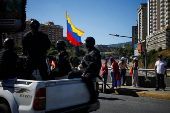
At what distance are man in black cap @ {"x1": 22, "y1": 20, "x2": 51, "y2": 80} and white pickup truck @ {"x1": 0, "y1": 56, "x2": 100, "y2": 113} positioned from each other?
0.85 m

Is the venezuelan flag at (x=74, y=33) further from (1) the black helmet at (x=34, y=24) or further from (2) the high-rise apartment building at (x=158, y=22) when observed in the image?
(2) the high-rise apartment building at (x=158, y=22)

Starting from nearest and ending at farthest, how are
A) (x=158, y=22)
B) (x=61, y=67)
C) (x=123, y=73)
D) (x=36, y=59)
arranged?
(x=36, y=59), (x=61, y=67), (x=123, y=73), (x=158, y=22)

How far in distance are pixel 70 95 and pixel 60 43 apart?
2.04 m

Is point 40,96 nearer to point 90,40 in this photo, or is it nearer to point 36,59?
Answer: point 36,59

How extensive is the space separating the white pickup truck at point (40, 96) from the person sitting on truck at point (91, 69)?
39cm

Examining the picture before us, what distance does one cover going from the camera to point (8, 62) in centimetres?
411

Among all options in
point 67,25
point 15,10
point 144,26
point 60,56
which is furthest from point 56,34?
point 60,56

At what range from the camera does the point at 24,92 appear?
335 cm

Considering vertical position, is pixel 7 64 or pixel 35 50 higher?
pixel 35 50

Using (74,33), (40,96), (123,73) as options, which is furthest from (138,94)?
(40,96)

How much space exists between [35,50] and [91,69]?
1.45 metres

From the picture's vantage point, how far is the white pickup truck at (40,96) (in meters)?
3.28

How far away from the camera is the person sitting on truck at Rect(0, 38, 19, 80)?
3.99m

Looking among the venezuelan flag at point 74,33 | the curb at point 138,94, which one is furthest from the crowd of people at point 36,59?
the venezuelan flag at point 74,33
